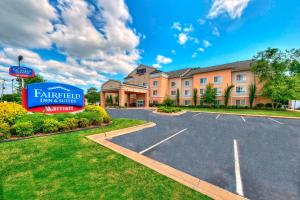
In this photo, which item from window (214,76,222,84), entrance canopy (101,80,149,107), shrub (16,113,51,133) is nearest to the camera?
shrub (16,113,51,133)

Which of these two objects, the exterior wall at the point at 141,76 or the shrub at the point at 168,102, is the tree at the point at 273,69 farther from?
the exterior wall at the point at 141,76

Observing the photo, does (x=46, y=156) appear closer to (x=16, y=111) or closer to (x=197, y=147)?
(x=16, y=111)

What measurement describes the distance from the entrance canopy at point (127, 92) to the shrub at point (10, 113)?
24057 millimetres

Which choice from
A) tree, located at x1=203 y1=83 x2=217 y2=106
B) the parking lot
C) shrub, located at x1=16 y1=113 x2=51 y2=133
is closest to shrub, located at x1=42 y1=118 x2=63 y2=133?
shrub, located at x1=16 y1=113 x2=51 y2=133

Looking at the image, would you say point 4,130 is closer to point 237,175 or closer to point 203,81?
point 237,175

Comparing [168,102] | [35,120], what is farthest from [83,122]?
[168,102]

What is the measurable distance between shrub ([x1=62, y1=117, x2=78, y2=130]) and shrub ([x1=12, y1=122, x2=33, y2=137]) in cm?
152

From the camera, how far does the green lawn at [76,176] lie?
9.32ft

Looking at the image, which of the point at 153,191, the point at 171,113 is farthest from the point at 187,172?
the point at 171,113

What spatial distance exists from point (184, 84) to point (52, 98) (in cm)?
3321

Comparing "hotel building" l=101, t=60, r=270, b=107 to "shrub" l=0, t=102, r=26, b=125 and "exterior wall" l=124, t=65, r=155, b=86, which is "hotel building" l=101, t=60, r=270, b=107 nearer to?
"exterior wall" l=124, t=65, r=155, b=86

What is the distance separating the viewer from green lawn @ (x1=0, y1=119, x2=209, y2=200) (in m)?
2.84

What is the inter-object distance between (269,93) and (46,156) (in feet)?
110

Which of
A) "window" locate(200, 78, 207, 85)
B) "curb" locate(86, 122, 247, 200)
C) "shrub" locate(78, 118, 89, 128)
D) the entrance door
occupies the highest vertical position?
Answer: "window" locate(200, 78, 207, 85)
